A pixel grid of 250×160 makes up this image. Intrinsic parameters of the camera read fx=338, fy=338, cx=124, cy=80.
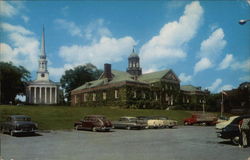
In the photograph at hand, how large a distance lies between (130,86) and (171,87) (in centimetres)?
878

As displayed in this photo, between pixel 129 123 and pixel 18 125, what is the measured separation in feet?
32.2

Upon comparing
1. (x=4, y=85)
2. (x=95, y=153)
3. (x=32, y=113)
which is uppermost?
(x=4, y=85)

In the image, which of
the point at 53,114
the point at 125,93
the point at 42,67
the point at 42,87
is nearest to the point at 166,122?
the point at 53,114

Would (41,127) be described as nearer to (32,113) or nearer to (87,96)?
(32,113)

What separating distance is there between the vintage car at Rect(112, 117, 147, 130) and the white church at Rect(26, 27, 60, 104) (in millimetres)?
9569

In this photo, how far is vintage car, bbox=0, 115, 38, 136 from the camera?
19656 mm

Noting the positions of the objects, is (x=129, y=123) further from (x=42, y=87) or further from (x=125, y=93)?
(x=125, y=93)

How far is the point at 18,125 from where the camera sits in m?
19.7

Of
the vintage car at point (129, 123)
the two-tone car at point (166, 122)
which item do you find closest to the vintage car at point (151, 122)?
the two-tone car at point (166, 122)

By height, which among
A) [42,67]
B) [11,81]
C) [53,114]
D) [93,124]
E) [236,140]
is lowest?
[236,140]

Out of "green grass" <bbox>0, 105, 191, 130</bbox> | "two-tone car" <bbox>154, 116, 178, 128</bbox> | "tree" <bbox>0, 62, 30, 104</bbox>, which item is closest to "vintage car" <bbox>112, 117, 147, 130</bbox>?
"green grass" <bbox>0, 105, 191, 130</bbox>

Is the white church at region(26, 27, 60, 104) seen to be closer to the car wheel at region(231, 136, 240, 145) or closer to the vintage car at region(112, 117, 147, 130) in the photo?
the car wheel at region(231, 136, 240, 145)

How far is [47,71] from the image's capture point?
51.5ft

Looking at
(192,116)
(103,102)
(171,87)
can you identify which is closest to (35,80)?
(192,116)
